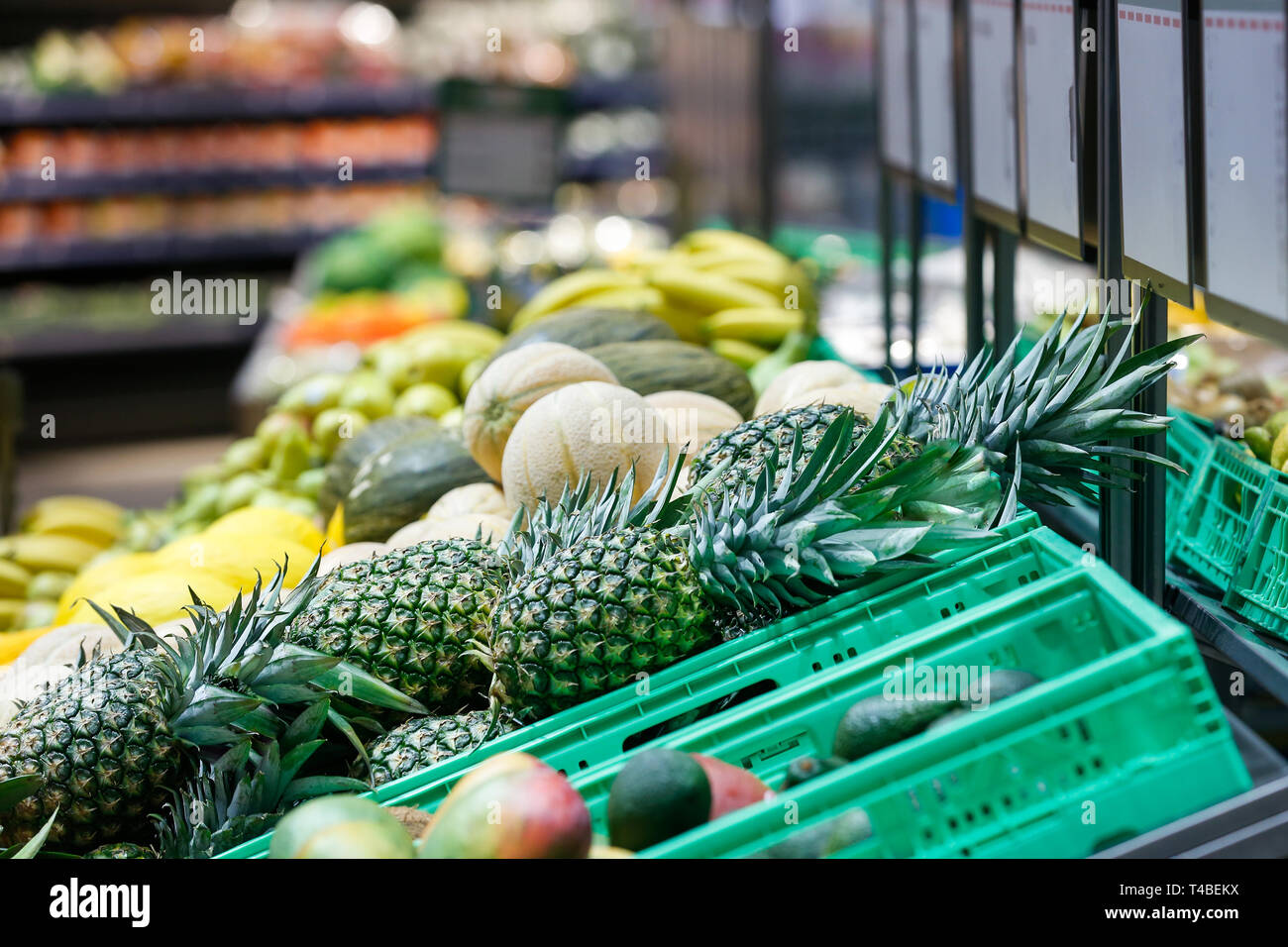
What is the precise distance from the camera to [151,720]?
1.58 meters

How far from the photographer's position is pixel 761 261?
3604 mm

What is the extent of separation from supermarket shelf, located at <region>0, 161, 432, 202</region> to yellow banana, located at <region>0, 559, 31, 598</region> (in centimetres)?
584

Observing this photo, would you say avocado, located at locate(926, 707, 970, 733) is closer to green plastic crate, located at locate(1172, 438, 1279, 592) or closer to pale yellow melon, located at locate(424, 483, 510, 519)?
green plastic crate, located at locate(1172, 438, 1279, 592)

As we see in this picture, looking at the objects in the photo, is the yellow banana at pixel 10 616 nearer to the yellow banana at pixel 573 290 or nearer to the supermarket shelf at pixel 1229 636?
the yellow banana at pixel 573 290

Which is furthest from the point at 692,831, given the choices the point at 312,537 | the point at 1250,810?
the point at 312,537

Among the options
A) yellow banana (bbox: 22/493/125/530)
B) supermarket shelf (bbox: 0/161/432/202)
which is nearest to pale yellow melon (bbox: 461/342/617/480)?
yellow banana (bbox: 22/493/125/530)

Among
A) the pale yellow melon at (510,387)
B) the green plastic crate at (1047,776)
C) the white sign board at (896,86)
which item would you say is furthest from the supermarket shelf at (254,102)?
the green plastic crate at (1047,776)

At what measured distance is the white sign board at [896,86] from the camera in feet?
11.0

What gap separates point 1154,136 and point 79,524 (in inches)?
125

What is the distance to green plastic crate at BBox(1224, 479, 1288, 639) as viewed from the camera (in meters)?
1.55

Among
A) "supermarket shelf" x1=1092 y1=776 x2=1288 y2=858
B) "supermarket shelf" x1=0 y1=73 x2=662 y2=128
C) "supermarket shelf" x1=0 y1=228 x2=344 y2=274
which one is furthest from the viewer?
"supermarket shelf" x1=0 y1=228 x2=344 y2=274

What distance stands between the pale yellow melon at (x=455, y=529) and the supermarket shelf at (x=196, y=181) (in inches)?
272
